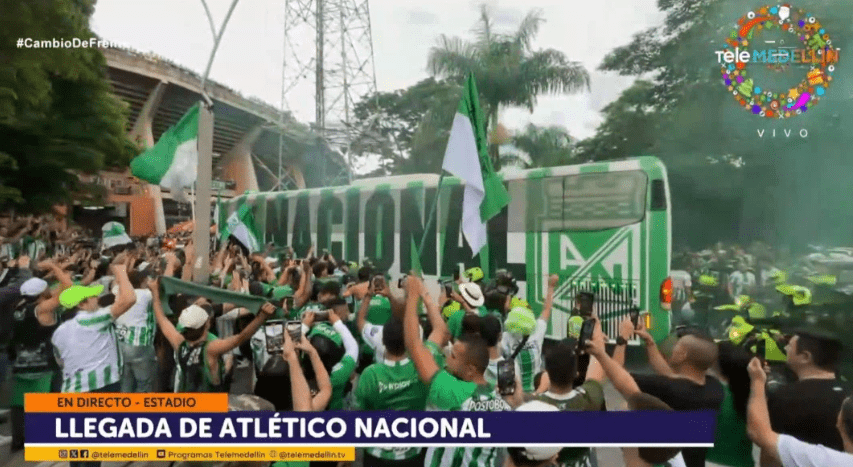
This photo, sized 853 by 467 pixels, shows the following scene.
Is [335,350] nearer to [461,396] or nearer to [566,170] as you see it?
[461,396]

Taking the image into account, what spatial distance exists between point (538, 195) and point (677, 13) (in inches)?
339

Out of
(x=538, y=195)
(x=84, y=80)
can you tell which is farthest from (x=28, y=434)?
(x=538, y=195)

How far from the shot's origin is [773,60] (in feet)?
20.1

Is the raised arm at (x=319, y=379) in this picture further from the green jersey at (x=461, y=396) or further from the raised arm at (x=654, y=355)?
the raised arm at (x=654, y=355)

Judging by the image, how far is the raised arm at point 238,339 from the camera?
3311 millimetres

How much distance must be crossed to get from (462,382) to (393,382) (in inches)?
19.1

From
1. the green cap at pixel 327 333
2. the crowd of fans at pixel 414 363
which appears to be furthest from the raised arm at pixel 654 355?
the green cap at pixel 327 333

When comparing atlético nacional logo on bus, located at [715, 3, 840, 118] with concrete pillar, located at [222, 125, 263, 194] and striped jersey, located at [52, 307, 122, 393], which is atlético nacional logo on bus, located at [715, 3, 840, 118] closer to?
striped jersey, located at [52, 307, 122, 393]

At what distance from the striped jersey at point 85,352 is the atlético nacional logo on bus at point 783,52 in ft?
18.6

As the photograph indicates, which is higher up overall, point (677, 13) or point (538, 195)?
point (677, 13)

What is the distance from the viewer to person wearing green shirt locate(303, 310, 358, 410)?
133 inches

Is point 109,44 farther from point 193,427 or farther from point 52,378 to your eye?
point 193,427

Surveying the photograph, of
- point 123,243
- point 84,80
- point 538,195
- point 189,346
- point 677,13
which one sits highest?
point 677,13

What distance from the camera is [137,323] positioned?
4820mm
